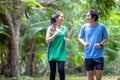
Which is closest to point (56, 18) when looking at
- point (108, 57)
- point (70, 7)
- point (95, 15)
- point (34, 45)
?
point (95, 15)

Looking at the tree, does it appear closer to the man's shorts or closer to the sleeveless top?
the sleeveless top

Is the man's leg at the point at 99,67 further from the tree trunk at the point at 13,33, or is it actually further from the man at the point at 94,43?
the tree trunk at the point at 13,33

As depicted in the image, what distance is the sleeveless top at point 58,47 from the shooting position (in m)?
6.03

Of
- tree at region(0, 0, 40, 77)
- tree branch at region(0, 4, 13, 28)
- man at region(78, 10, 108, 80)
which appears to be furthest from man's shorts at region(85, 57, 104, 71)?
tree at region(0, 0, 40, 77)

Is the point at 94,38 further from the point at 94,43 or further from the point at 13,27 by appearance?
the point at 13,27

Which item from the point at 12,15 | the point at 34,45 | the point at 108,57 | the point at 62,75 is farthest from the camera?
the point at 108,57

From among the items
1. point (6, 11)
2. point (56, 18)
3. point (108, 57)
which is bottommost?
point (108, 57)

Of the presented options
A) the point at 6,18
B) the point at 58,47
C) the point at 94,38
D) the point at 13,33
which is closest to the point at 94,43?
the point at 94,38

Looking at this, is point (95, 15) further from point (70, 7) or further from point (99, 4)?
point (70, 7)

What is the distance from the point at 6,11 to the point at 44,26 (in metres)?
3.71

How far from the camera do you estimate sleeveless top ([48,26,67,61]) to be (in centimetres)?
603

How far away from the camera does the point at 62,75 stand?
232 inches

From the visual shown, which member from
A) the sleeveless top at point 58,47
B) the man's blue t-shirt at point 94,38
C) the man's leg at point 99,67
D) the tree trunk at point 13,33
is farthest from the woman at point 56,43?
the tree trunk at point 13,33

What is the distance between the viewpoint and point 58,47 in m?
6.09
